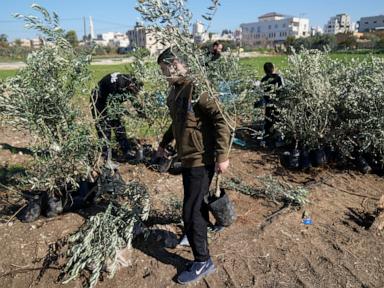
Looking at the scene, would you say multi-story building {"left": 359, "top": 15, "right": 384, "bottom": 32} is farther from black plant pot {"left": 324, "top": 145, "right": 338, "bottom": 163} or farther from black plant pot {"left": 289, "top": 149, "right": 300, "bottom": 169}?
black plant pot {"left": 289, "top": 149, "right": 300, "bottom": 169}

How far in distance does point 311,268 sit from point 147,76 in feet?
11.3

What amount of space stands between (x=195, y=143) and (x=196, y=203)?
47cm

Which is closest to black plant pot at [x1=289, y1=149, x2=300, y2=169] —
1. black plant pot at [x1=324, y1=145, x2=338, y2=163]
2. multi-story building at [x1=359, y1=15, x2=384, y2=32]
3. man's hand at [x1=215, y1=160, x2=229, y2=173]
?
black plant pot at [x1=324, y1=145, x2=338, y2=163]

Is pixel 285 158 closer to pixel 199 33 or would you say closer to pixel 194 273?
pixel 194 273

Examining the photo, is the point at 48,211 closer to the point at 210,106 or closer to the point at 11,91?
the point at 11,91

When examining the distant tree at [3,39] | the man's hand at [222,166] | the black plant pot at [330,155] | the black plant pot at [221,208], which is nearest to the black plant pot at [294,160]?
the black plant pot at [330,155]

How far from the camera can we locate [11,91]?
338cm

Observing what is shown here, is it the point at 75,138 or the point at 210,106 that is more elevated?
the point at 210,106

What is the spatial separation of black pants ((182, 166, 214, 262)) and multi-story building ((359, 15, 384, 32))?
11708 cm

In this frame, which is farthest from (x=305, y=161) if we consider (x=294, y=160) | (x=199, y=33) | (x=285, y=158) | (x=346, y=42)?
(x=346, y=42)

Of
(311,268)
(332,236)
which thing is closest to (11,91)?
(311,268)

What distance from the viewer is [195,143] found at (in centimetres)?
272

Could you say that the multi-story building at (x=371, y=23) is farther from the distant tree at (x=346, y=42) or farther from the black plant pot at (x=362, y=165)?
the black plant pot at (x=362, y=165)

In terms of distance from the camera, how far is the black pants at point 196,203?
9.10 feet
